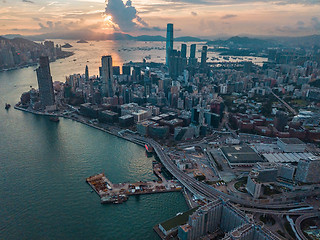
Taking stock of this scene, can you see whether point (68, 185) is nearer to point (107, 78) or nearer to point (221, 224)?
point (221, 224)

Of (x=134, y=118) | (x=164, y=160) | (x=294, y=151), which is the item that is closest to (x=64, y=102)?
(x=134, y=118)

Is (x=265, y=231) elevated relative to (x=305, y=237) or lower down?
elevated

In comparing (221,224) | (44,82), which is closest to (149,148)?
(221,224)

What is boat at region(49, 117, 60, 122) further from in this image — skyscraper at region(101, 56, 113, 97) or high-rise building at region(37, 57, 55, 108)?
skyscraper at region(101, 56, 113, 97)

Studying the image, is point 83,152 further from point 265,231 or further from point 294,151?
point 294,151

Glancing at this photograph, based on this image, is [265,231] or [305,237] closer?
[265,231]
